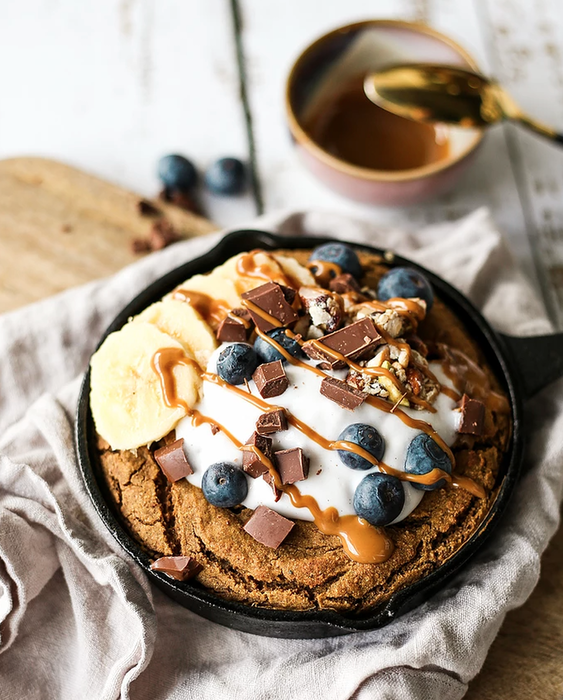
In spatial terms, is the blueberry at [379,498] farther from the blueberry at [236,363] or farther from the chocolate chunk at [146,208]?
the chocolate chunk at [146,208]

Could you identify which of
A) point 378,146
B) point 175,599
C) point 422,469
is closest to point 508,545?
point 422,469

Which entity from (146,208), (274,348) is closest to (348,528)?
(274,348)

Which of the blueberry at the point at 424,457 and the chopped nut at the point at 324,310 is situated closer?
the blueberry at the point at 424,457

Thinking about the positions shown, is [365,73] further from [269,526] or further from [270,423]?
[269,526]

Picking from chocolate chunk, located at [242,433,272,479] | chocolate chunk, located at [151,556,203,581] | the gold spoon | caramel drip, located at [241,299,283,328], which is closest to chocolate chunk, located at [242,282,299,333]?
caramel drip, located at [241,299,283,328]

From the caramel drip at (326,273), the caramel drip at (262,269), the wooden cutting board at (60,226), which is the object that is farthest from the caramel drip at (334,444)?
the wooden cutting board at (60,226)

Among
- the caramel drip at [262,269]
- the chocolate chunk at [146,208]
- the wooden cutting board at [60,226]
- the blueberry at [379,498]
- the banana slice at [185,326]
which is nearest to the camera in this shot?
the blueberry at [379,498]
